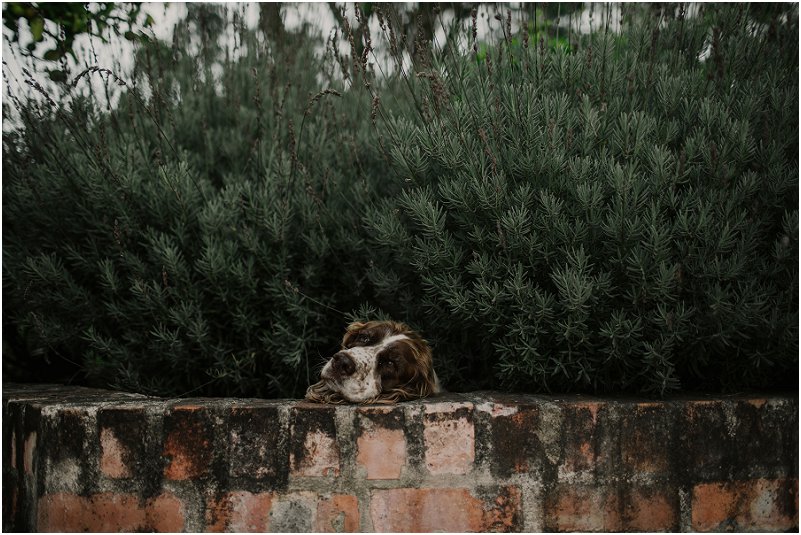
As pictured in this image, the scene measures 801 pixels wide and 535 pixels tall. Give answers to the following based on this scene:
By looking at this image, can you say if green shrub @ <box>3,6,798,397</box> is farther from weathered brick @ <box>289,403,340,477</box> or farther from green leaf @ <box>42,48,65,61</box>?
weathered brick @ <box>289,403,340,477</box>

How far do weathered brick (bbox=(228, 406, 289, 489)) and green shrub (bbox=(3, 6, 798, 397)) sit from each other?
22.3 inches

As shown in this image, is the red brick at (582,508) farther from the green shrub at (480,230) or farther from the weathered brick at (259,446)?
the weathered brick at (259,446)

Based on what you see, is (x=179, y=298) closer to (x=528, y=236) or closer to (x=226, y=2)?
(x=528, y=236)

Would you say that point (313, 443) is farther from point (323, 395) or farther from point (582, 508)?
point (582, 508)

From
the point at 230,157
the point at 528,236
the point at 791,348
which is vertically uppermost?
the point at 230,157

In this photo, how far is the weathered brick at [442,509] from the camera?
87.3 inches

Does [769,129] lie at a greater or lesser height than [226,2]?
lesser

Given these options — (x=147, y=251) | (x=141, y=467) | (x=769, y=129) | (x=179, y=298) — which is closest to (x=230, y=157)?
(x=147, y=251)

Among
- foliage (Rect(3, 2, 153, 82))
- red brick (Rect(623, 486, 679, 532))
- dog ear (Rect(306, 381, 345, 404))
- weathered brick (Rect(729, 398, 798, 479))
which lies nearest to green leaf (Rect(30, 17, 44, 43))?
foliage (Rect(3, 2, 153, 82))

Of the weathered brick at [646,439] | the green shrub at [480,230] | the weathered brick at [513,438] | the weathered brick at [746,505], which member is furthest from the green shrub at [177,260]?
the weathered brick at [746,505]

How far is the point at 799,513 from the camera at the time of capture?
2383 millimetres

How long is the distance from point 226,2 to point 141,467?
A: 3120 millimetres

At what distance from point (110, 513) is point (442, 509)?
44.5 inches

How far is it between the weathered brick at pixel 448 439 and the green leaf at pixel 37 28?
2.47m
